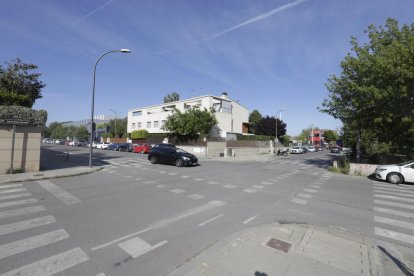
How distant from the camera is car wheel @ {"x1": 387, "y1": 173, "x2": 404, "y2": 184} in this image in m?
13.8

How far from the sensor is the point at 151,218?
6242 millimetres

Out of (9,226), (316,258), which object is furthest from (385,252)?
(9,226)

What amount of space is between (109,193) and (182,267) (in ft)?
20.0

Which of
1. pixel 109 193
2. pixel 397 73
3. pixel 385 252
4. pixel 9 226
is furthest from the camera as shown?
pixel 397 73

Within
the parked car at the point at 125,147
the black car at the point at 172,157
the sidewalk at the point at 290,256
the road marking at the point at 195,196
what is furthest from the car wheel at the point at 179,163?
the parked car at the point at 125,147

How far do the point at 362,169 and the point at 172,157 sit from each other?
44.6ft

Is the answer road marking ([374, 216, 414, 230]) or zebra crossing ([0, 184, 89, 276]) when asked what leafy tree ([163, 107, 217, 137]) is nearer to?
zebra crossing ([0, 184, 89, 276])

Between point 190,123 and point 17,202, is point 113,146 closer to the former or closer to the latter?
point 190,123

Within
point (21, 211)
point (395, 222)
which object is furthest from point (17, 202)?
point (395, 222)

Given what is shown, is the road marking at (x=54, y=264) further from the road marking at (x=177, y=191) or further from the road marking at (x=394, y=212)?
the road marking at (x=394, y=212)

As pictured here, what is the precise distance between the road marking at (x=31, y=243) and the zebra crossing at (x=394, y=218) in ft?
22.3

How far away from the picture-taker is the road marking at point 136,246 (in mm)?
4356

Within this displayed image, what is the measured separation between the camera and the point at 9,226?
5453mm

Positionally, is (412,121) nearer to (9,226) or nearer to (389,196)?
(389,196)
